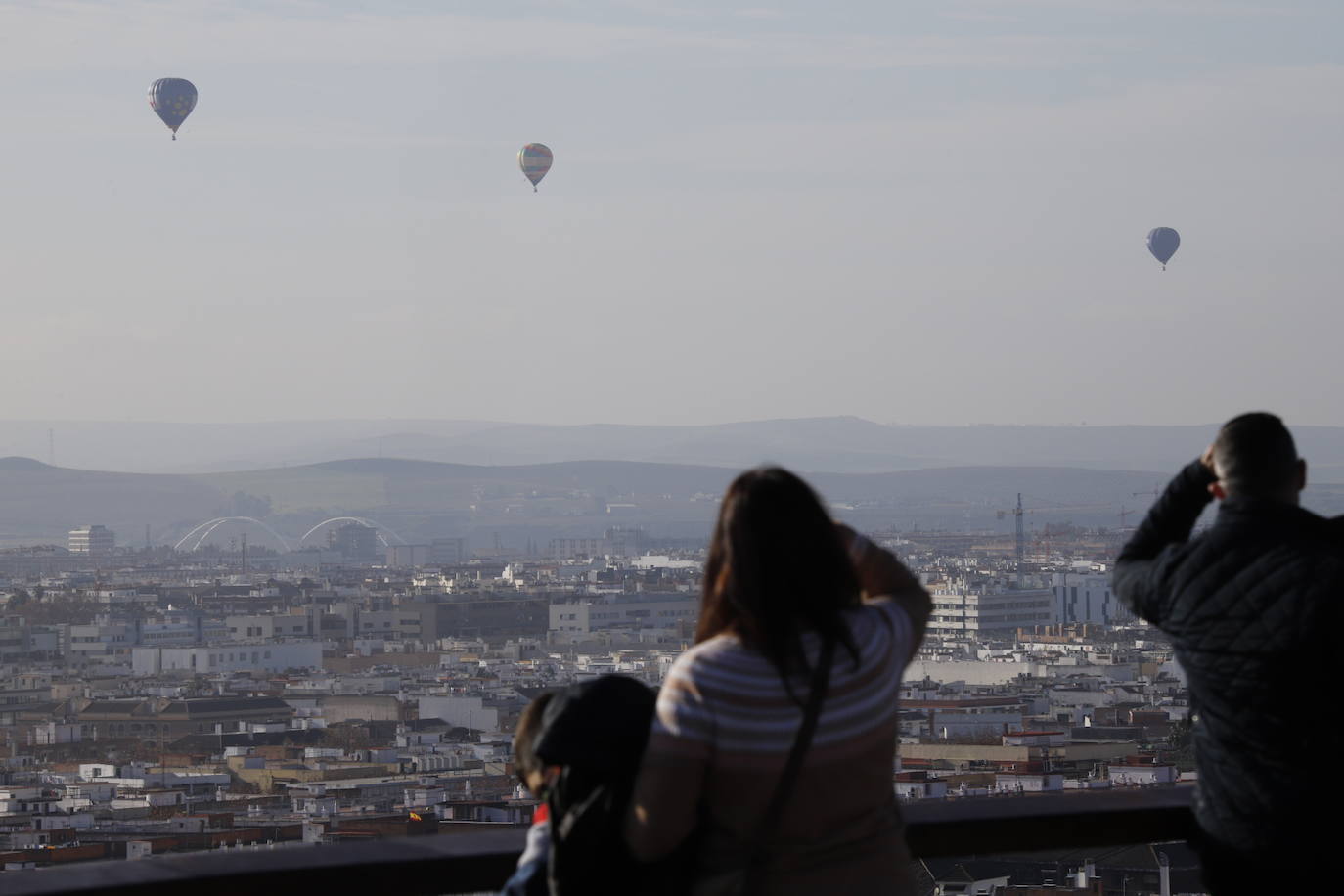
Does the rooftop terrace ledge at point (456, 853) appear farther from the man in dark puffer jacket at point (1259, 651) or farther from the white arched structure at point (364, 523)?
the white arched structure at point (364, 523)

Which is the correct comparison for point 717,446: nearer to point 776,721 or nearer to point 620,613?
point 620,613

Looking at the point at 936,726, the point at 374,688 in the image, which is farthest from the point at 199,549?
the point at 936,726

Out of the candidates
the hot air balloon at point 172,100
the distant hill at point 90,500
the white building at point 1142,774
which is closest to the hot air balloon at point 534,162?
the hot air balloon at point 172,100

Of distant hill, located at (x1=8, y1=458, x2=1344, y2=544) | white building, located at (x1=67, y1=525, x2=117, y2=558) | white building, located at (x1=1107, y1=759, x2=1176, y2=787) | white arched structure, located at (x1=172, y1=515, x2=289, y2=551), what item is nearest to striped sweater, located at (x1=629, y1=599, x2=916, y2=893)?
white building, located at (x1=1107, y1=759, x2=1176, y2=787)

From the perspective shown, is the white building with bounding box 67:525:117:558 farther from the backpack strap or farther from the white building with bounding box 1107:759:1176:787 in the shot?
the backpack strap

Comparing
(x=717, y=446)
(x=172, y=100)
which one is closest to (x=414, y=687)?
(x=172, y=100)

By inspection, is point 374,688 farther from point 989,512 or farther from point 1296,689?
point 989,512
